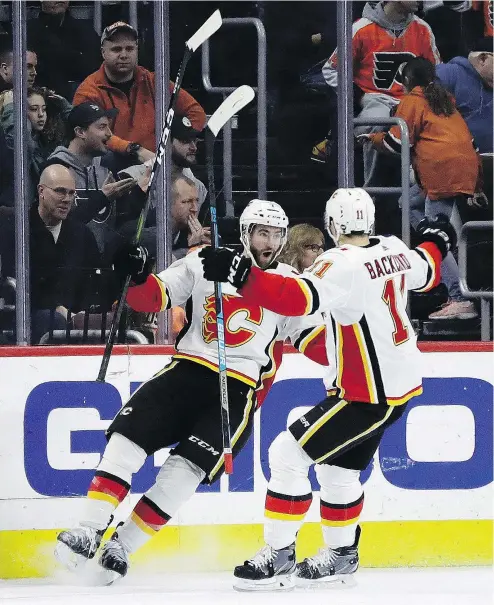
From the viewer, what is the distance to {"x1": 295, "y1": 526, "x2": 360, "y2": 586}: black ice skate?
3.44 metres

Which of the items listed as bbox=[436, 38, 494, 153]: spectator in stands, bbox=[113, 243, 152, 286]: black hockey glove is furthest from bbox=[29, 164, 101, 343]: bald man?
bbox=[436, 38, 494, 153]: spectator in stands

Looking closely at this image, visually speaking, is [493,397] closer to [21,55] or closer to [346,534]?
[346,534]

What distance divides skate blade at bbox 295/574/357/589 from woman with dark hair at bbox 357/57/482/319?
1.60 m

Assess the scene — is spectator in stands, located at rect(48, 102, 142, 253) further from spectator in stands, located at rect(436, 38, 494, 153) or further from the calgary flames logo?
spectator in stands, located at rect(436, 38, 494, 153)

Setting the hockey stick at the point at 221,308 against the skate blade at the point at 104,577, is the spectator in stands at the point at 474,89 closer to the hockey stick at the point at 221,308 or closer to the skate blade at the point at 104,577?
the hockey stick at the point at 221,308

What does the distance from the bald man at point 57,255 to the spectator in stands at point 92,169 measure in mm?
39

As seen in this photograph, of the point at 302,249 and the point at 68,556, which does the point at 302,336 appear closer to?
the point at 302,249

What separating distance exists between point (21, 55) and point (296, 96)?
Answer: 108 cm

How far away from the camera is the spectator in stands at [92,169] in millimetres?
4211

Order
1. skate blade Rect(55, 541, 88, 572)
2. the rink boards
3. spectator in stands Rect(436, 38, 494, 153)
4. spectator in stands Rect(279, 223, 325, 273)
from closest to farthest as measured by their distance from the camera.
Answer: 1. skate blade Rect(55, 541, 88, 572)
2. the rink boards
3. spectator in stands Rect(279, 223, 325, 273)
4. spectator in stands Rect(436, 38, 494, 153)

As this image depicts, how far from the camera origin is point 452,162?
180 inches

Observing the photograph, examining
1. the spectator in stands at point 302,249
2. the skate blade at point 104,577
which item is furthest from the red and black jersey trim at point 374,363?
the skate blade at point 104,577

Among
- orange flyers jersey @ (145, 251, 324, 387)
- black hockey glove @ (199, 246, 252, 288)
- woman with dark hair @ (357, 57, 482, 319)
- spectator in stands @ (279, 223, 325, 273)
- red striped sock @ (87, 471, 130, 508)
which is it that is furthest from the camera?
woman with dark hair @ (357, 57, 482, 319)

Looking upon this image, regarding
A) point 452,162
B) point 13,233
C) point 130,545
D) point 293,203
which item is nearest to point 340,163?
point 293,203
